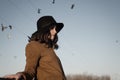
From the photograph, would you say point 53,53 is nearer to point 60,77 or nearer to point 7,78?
point 60,77

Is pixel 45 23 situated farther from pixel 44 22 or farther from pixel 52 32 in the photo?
pixel 52 32

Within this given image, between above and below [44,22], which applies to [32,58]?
below

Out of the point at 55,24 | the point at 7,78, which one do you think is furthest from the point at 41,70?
the point at 7,78

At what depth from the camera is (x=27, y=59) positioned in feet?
11.4

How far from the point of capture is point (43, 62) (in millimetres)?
3635

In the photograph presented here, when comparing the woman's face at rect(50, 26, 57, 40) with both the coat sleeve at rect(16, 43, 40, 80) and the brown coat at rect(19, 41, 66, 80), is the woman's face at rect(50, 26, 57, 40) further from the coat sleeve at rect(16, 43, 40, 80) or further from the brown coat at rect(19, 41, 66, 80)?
the coat sleeve at rect(16, 43, 40, 80)

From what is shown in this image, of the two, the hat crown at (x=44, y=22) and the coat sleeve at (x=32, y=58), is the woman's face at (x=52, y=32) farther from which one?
the coat sleeve at (x=32, y=58)

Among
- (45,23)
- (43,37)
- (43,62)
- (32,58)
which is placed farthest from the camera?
(45,23)

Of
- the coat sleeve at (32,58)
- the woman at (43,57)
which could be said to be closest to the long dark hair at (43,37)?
the woman at (43,57)

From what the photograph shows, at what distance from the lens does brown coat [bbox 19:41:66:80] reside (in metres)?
3.50

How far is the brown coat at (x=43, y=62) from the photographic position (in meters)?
3.50

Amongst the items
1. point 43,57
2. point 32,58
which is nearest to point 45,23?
point 43,57

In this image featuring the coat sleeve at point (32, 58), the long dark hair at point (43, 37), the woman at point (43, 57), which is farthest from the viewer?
the long dark hair at point (43, 37)

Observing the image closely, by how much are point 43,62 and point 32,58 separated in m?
0.21
